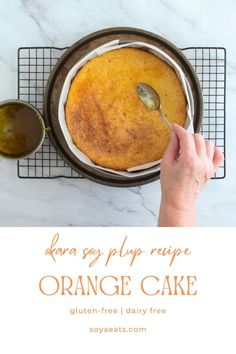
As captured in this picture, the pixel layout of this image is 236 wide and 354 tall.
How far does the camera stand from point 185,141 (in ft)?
3.98

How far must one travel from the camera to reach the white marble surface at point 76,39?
1.44 m

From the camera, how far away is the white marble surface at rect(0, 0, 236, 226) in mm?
1441

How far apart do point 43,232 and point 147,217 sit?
23 cm

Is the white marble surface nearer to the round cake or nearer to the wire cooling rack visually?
the wire cooling rack

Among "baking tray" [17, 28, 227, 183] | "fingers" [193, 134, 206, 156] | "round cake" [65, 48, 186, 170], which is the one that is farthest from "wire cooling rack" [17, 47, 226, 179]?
"fingers" [193, 134, 206, 156]

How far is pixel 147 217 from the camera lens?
1466mm

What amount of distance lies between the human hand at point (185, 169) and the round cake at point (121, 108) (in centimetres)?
10

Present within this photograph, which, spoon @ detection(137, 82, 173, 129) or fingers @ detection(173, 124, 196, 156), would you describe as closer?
fingers @ detection(173, 124, 196, 156)

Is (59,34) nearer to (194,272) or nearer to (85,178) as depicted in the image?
(85,178)

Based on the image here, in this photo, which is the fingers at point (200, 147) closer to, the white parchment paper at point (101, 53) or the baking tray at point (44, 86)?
the white parchment paper at point (101, 53)

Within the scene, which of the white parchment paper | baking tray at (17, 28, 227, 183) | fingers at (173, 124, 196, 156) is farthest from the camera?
baking tray at (17, 28, 227, 183)

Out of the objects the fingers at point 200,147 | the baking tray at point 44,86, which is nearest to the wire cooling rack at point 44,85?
the baking tray at point 44,86

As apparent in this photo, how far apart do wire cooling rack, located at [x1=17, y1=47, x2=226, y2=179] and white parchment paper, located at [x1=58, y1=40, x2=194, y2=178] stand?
0.30ft

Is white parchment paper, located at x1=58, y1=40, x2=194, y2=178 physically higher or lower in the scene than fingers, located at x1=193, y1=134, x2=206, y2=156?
higher
